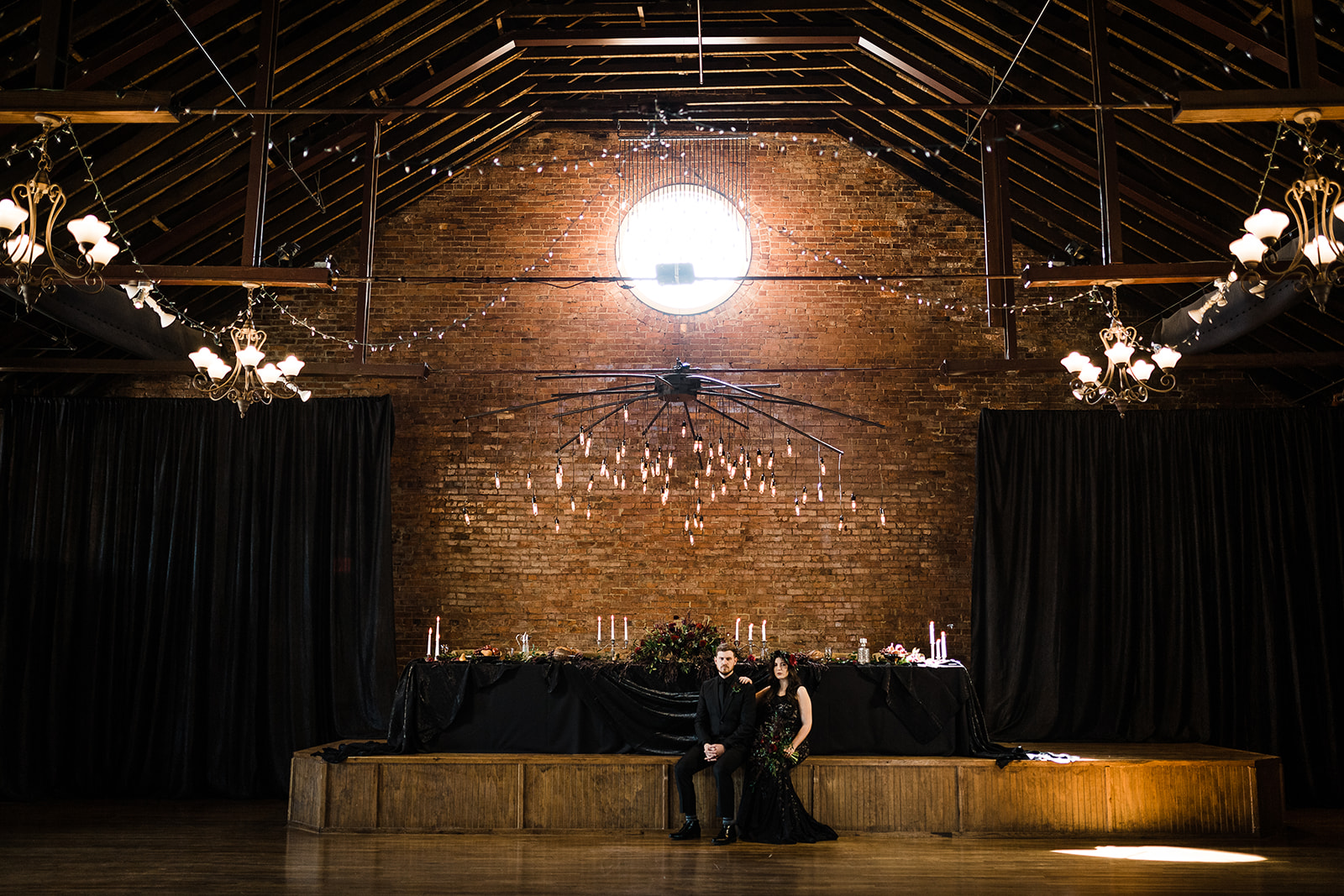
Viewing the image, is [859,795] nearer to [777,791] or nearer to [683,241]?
[777,791]

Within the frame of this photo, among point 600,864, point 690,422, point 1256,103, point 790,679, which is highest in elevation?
point 1256,103

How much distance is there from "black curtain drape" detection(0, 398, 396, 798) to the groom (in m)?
3.60

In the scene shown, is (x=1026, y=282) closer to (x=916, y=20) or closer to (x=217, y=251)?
(x=916, y=20)

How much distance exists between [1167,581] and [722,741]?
5.13m

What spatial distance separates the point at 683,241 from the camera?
442 inches

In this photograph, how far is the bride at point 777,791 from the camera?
712cm

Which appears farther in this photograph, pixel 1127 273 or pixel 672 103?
pixel 672 103

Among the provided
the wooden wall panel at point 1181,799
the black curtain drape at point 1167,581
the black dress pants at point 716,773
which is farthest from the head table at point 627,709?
the black curtain drape at point 1167,581

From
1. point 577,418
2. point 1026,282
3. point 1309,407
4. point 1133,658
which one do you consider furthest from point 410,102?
point 1309,407

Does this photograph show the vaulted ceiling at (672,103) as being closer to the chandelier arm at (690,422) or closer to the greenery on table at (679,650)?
the chandelier arm at (690,422)

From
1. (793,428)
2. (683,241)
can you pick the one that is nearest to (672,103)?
(683,241)

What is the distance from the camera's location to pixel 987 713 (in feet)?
32.2

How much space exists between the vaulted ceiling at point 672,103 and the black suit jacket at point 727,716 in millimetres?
3784

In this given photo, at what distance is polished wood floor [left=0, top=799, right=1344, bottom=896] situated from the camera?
18.7ft
